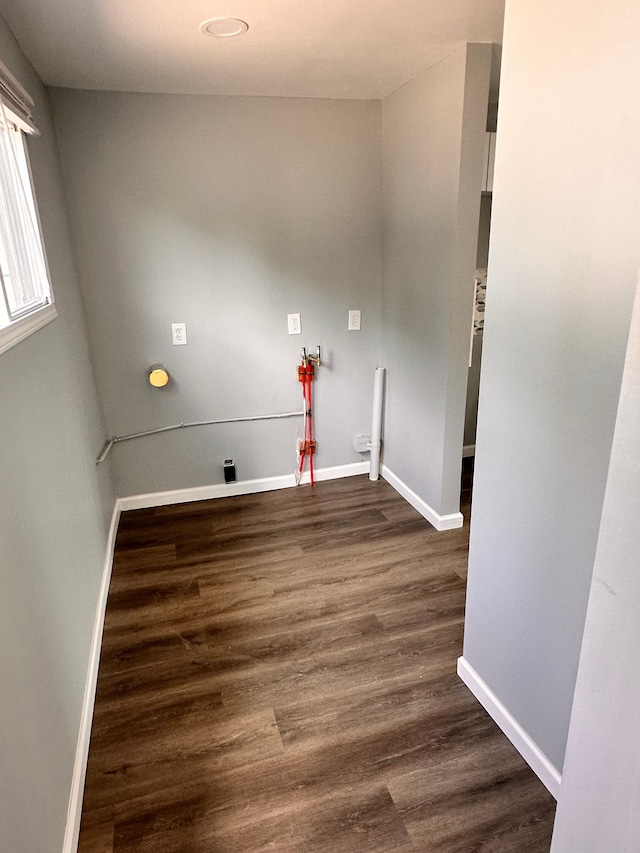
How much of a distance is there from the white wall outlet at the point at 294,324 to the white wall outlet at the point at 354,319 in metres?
0.33

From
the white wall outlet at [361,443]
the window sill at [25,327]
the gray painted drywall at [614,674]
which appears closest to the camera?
the gray painted drywall at [614,674]

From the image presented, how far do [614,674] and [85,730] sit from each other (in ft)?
5.34

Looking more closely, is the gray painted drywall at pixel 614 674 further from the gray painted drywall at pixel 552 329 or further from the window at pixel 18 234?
the window at pixel 18 234

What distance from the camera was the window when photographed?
5.08ft

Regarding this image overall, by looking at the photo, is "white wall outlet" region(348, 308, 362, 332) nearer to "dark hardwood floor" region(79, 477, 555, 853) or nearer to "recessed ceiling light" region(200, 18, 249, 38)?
"dark hardwood floor" region(79, 477, 555, 853)

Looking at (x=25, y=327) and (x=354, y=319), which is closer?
(x=25, y=327)

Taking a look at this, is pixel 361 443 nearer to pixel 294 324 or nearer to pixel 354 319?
pixel 354 319

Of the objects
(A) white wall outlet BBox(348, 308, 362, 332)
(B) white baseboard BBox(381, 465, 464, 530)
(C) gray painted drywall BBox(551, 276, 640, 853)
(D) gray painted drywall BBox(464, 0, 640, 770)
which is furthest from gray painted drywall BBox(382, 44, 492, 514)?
(C) gray painted drywall BBox(551, 276, 640, 853)

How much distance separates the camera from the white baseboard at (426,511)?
9.74ft

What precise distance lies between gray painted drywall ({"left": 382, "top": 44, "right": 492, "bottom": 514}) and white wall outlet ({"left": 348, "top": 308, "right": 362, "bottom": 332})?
0.54 ft

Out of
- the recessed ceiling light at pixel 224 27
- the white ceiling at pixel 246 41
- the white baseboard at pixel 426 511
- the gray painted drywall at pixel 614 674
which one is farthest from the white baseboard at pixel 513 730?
the recessed ceiling light at pixel 224 27

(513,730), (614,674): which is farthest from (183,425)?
(614,674)

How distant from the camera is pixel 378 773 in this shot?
5.26 feet

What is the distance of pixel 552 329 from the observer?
134 cm
